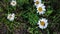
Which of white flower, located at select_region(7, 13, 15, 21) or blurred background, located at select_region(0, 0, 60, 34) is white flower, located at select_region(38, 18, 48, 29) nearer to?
blurred background, located at select_region(0, 0, 60, 34)

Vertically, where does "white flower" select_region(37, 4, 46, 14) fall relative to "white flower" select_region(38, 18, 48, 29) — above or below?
above

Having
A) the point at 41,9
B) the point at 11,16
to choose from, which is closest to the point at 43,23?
the point at 41,9

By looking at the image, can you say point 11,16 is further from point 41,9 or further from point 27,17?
point 41,9

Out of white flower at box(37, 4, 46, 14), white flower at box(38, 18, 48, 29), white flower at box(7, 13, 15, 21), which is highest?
white flower at box(37, 4, 46, 14)

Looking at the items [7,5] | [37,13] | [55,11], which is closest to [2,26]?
[7,5]

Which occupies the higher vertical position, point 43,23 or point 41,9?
point 41,9

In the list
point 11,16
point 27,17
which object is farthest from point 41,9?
point 11,16

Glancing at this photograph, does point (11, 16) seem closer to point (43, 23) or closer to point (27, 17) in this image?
point (27, 17)

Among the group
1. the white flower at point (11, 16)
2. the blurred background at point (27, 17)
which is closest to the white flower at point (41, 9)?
the blurred background at point (27, 17)

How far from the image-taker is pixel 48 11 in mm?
2516

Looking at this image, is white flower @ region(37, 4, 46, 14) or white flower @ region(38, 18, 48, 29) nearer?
white flower @ region(38, 18, 48, 29)

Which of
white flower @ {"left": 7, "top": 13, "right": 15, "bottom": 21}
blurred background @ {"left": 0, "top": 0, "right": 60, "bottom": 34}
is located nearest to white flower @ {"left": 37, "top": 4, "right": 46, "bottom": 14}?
blurred background @ {"left": 0, "top": 0, "right": 60, "bottom": 34}

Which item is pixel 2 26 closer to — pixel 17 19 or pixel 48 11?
pixel 17 19

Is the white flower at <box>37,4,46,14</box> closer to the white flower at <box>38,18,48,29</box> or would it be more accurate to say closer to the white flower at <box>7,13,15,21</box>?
the white flower at <box>38,18,48,29</box>
